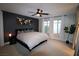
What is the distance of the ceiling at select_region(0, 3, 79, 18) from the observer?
56.1 inches

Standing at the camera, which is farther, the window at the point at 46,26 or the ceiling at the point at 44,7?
the window at the point at 46,26

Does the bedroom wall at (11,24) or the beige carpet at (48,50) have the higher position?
the bedroom wall at (11,24)

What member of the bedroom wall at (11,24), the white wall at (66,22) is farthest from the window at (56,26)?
the bedroom wall at (11,24)

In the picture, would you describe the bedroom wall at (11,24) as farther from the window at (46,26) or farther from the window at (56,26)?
the window at (56,26)

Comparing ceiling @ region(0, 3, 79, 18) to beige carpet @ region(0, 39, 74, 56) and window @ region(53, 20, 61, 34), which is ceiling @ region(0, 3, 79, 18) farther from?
beige carpet @ region(0, 39, 74, 56)

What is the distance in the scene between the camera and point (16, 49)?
66.9 inches

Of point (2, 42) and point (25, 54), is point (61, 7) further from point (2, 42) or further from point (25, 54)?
point (2, 42)

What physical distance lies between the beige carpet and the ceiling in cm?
66

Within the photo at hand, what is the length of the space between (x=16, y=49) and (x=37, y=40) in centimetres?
54

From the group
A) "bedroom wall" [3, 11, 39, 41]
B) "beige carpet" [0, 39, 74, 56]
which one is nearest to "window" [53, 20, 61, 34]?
"beige carpet" [0, 39, 74, 56]

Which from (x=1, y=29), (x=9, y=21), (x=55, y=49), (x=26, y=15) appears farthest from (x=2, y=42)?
(x=55, y=49)

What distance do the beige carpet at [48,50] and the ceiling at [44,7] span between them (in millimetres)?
661

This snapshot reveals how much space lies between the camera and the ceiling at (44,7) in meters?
1.42

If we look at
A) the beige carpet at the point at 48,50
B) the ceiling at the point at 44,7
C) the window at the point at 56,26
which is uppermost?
the ceiling at the point at 44,7
